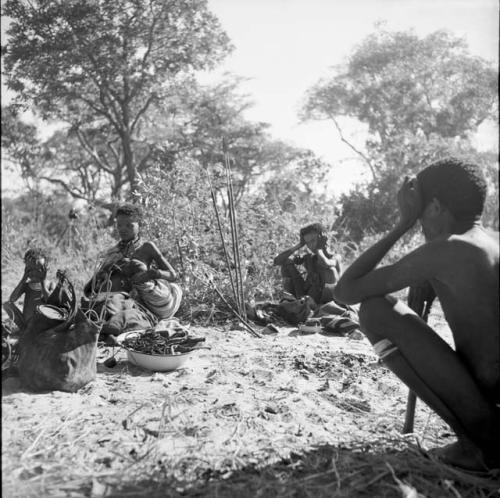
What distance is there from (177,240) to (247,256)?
109 cm

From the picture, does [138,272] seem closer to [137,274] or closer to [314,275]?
[137,274]

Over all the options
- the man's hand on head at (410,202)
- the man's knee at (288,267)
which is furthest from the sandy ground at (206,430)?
the man's knee at (288,267)

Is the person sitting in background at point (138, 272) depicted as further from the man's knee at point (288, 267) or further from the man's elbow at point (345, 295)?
the man's elbow at point (345, 295)

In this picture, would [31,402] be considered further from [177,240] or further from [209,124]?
[209,124]

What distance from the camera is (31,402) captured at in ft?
8.38

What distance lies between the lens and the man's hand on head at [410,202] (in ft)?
6.76

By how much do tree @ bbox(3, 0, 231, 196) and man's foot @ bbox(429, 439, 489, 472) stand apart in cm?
865

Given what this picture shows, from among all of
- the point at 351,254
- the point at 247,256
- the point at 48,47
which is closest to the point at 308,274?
the point at 247,256

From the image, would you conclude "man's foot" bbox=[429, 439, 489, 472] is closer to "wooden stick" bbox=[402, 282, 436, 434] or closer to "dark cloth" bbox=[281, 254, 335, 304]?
"wooden stick" bbox=[402, 282, 436, 434]

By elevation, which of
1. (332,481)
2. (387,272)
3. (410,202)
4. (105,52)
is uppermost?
(105,52)

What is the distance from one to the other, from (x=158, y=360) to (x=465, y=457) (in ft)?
6.48

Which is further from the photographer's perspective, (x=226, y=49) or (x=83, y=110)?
(x=83, y=110)

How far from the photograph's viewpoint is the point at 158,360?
Answer: 3.23 metres

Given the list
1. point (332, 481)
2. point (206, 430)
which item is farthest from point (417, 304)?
point (206, 430)
